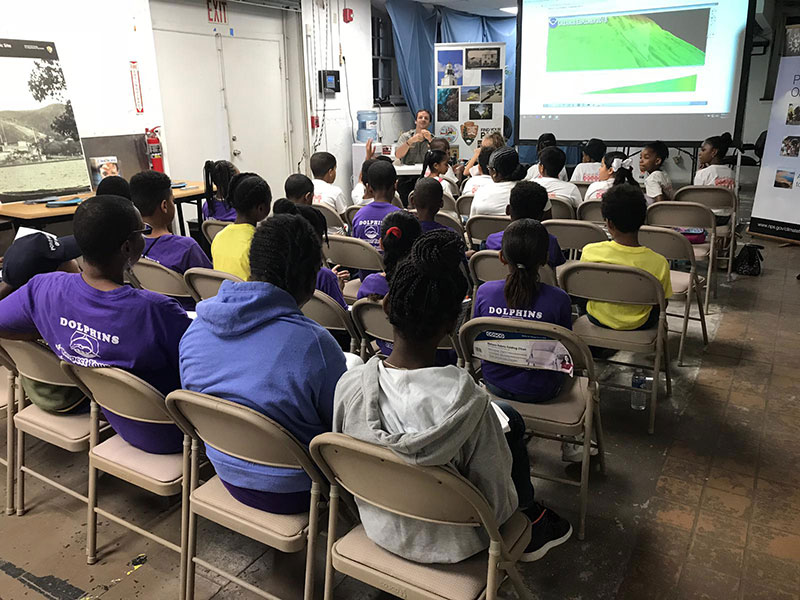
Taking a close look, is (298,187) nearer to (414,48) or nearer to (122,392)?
(122,392)

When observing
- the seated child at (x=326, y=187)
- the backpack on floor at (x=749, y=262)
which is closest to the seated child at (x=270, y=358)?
the seated child at (x=326, y=187)

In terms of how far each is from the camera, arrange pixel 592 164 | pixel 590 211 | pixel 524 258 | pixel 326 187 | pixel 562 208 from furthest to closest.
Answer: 1. pixel 592 164
2. pixel 326 187
3. pixel 562 208
4. pixel 590 211
5. pixel 524 258

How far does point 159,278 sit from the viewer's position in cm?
278

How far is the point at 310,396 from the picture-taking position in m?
1.49

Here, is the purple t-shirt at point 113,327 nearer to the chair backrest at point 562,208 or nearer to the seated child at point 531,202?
the seated child at point 531,202

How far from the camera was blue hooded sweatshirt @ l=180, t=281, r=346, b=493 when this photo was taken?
1.46 meters

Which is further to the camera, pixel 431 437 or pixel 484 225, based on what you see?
pixel 484 225

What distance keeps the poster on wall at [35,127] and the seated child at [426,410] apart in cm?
474

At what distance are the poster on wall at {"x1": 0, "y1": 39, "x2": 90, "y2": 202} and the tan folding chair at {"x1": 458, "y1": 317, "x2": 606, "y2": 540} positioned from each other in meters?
4.45

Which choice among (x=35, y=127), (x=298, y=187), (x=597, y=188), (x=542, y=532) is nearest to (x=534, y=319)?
(x=542, y=532)

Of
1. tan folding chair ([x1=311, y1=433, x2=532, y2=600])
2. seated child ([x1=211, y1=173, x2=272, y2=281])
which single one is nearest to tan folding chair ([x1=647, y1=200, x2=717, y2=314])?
seated child ([x1=211, y1=173, x2=272, y2=281])

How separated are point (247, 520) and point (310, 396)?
37 cm

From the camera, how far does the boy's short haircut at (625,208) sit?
2689 millimetres

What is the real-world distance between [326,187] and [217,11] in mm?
3315
